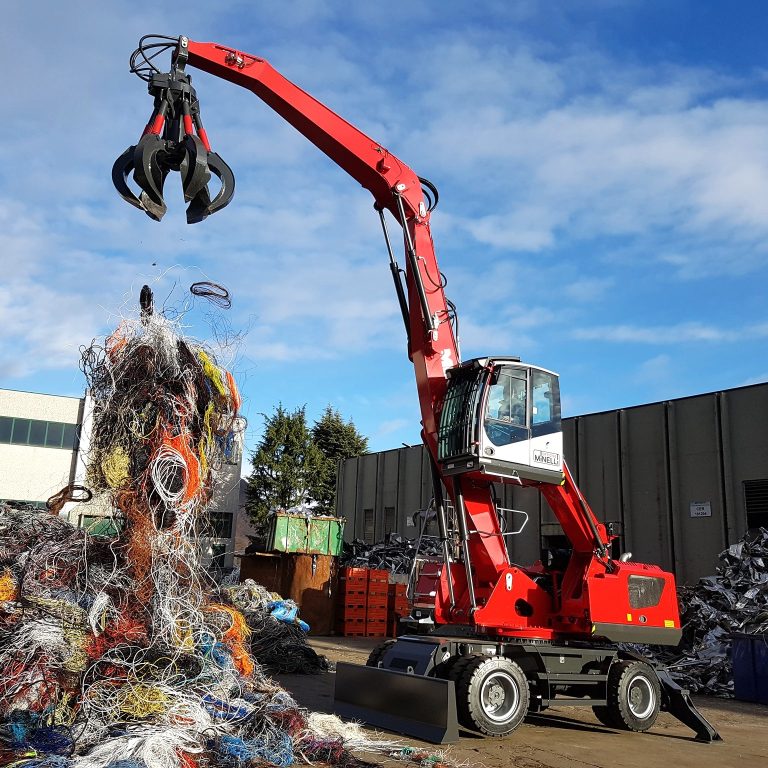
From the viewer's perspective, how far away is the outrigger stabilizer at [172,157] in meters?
7.83

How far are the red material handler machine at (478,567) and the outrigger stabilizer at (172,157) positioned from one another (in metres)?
0.03

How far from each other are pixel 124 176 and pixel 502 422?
17.3 feet

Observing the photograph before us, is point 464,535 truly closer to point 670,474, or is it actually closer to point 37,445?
point 670,474

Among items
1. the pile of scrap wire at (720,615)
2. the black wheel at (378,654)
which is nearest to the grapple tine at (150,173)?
the black wheel at (378,654)

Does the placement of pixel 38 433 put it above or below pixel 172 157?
above

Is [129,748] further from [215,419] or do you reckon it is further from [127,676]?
[215,419]

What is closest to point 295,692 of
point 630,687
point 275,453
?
point 630,687

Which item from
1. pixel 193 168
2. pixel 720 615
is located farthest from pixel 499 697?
pixel 720 615

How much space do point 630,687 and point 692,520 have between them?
23.3 ft

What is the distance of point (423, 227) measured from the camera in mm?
11570

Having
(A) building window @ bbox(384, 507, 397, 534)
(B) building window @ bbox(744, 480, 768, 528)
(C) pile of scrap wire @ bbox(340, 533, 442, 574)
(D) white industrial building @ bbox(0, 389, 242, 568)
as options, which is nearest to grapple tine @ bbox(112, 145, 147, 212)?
(B) building window @ bbox(744, 480, 768, 528)

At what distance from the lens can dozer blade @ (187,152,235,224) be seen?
8.29 m

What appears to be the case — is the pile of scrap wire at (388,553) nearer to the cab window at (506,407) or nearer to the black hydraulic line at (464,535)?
the black hydraulic line at (464,535)

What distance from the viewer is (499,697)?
9.25m
